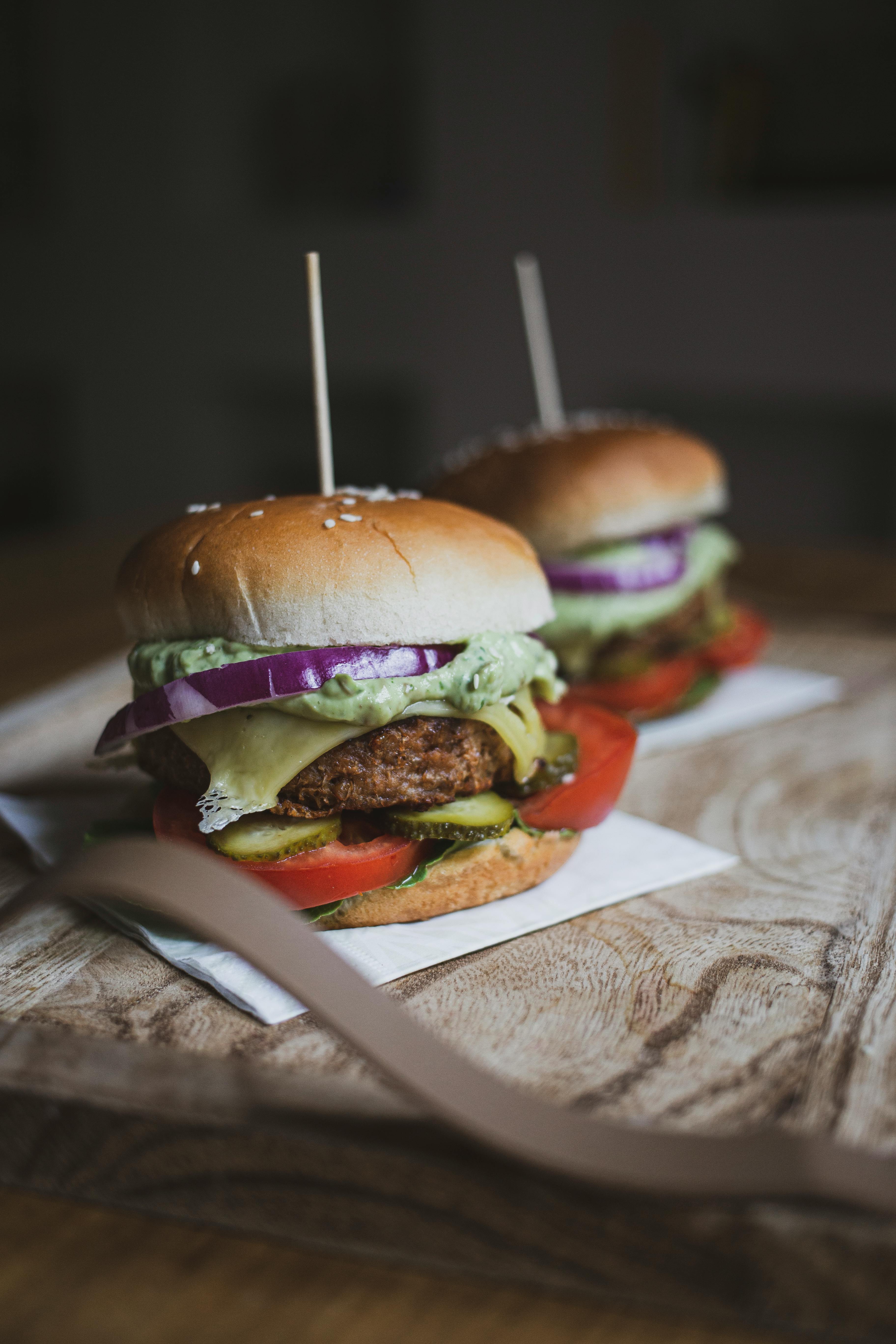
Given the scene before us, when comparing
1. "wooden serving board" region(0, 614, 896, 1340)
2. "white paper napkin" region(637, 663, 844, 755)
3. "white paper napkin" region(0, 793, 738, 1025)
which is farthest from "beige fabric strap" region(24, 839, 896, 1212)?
"white paper napkin" region(637, 663, 844, 755)

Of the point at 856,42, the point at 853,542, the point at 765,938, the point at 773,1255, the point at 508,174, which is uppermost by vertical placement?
the point at 856,42

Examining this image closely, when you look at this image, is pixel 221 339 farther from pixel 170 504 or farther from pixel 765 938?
pixel 765 938

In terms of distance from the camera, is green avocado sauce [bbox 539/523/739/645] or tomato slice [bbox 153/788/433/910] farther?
green avocado sauce [bbox 539/523/739/645]

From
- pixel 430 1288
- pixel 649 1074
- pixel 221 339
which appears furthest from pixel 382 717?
pixel 221 339

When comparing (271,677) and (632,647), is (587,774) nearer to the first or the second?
(271,677)

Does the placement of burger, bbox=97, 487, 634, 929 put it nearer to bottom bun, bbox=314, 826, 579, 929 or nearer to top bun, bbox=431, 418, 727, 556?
bottom bun, bbox=314, 826, 579, 929

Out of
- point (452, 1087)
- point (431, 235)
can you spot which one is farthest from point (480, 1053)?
point (431, 235)
